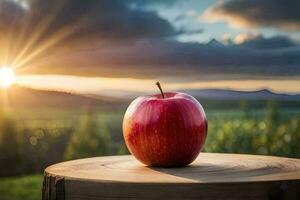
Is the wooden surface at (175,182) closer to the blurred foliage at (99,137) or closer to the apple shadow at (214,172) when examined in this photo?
the apple shadow at (214,172)

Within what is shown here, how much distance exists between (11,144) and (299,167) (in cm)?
561

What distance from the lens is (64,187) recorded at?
261cm

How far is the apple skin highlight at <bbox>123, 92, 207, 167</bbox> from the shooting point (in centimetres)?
285

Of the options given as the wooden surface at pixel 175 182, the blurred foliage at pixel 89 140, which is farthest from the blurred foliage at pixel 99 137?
the wooden surface at pixel 175 182

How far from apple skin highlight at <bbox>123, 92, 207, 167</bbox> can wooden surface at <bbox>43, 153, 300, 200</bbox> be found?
65mm

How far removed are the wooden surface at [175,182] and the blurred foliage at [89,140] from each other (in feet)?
14.9

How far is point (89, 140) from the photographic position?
24.7 feet

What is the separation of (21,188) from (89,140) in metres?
0.99

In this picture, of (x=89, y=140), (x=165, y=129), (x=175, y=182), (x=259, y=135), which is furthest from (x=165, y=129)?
(x=89, y=140)

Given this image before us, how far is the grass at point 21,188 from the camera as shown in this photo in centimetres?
736

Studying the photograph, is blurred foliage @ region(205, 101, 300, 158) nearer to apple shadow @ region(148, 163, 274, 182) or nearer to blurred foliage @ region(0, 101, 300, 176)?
blurred foliage @ region(0, 101, 300, 176)

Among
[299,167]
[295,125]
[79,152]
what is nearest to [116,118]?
[79,152]

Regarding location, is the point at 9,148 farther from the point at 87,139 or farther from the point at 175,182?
the point at 175,182

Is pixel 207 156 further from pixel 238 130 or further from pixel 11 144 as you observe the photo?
pixel 11 144
